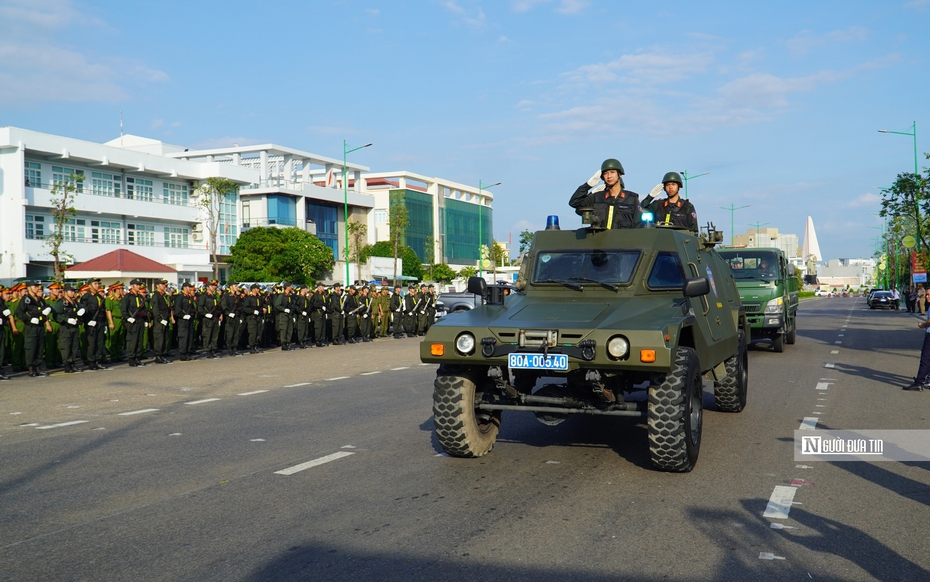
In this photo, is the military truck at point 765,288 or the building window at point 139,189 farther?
the building window at point 139,189

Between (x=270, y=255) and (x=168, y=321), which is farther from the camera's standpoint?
(x=270, y=255)

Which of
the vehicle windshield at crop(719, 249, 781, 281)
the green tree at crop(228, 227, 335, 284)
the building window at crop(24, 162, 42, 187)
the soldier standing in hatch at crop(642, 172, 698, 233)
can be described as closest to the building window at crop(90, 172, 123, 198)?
the building window at crop(24, 162, 42, 187)

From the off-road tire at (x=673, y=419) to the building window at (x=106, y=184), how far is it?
2132 inches

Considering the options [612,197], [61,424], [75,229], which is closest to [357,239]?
[75,229]

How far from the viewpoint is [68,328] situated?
17.0 meters

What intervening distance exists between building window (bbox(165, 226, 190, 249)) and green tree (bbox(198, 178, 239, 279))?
1796 millimetres

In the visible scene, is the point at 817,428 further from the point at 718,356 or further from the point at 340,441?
the point at 340,441

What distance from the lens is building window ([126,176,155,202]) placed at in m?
57.6

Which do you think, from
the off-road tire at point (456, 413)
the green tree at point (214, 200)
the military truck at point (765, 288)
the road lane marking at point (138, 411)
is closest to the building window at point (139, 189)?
the green tree at point (214, 200)

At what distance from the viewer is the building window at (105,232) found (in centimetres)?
5447

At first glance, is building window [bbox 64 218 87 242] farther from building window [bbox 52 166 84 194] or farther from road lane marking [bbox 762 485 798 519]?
road lane marking [bbox 762 485 798 519]

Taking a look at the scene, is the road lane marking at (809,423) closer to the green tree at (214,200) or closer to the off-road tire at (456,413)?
the off-road tire at (456,413)

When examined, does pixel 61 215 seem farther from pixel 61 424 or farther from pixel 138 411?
pixel 61 424

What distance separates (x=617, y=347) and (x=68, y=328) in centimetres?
1403
